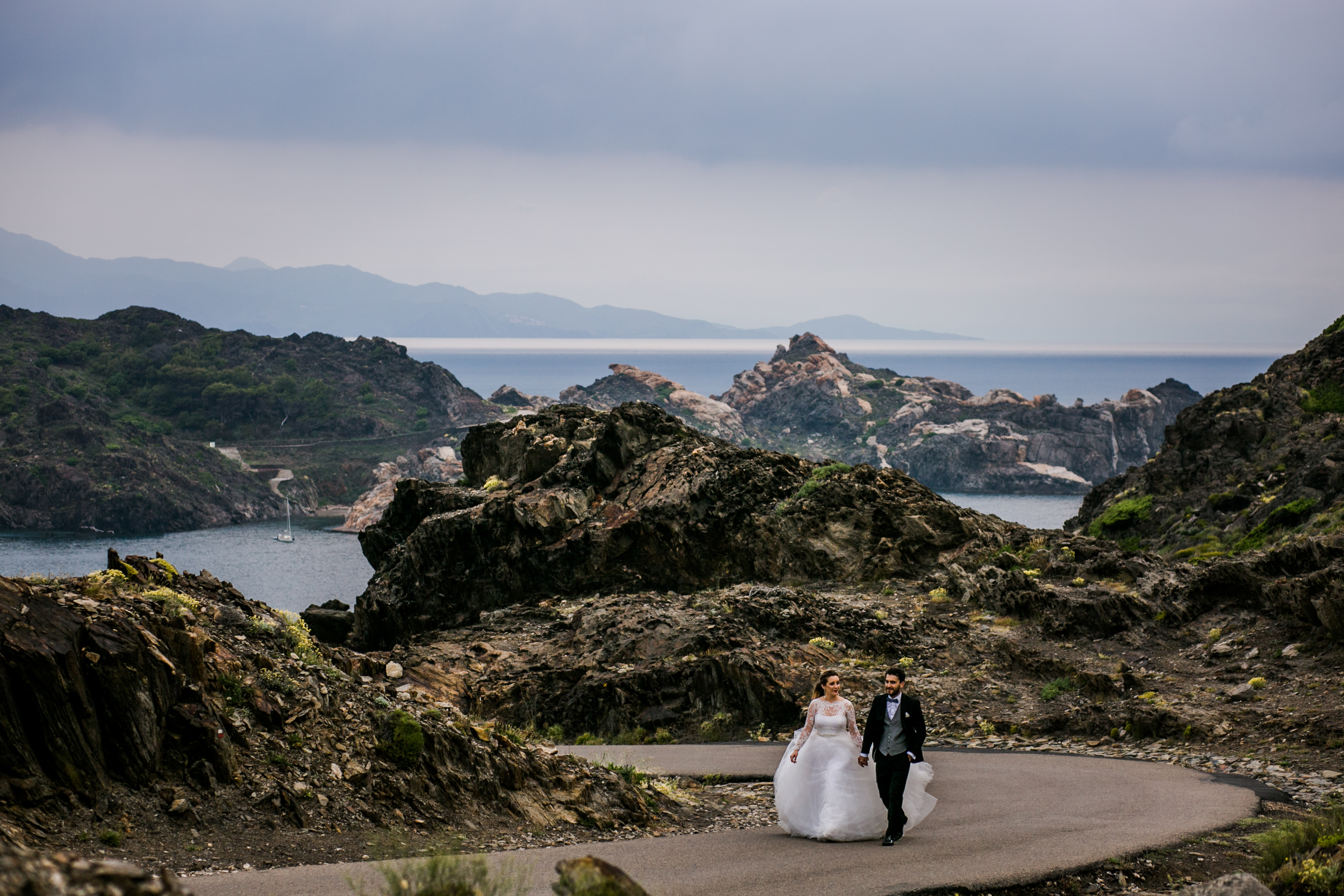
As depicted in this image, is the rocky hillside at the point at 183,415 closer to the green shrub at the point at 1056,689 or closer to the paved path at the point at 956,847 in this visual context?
the green shrub at the point at 1056,689

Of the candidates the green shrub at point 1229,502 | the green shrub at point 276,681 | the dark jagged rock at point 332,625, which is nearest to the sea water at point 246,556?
the dark jagged rock at point 332,625

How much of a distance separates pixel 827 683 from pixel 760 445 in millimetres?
181555

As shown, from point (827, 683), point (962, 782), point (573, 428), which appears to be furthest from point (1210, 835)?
point (573, 428)

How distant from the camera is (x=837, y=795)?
943cm

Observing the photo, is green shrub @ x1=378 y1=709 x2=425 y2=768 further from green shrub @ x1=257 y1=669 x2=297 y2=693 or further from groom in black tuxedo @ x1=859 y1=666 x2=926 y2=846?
groom in black tuxedo @ x1=859 y1=666 x2=926 y2=846

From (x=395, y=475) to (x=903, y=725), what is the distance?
143806mm

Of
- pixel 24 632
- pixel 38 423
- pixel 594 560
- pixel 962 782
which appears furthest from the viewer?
pixel 38 423

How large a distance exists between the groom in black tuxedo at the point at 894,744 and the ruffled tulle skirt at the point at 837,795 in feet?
0.42

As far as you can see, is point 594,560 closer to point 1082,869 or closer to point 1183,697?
point 1183,697

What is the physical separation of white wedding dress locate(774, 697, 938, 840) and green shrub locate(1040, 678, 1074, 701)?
9318 mm

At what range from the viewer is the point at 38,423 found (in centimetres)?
13412

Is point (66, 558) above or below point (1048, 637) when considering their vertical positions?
below

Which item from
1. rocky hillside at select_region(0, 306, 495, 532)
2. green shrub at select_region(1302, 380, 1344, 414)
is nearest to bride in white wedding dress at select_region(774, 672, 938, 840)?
green shrub at select_region(1302, 380, 1344, 414)

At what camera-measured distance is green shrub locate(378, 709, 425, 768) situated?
1026cm
